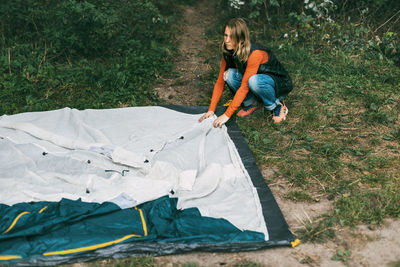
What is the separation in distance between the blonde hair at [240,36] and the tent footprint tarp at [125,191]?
2.34 feet

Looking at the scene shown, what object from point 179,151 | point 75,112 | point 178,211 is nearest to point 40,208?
point 178,211

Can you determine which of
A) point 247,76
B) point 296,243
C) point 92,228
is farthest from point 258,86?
point 92,228

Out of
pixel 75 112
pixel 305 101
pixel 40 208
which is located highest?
pixel 305 101

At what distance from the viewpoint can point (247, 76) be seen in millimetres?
3553

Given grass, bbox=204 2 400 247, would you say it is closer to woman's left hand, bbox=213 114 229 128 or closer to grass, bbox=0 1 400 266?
grass, bbox=0 1 400 266

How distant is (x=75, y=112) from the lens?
376cm

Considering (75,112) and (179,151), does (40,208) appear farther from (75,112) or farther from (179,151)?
(75,112)

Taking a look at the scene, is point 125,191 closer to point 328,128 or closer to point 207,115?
point 207,115

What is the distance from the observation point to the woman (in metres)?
3.36

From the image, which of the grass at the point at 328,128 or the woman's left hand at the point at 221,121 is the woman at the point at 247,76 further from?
the grass at the point at 328,128

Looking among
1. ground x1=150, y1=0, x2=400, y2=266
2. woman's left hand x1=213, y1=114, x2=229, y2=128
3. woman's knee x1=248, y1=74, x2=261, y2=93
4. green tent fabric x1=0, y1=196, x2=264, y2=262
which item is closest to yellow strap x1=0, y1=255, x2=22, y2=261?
green tent fabric x1=0, y1=196, x2=264, y2=262

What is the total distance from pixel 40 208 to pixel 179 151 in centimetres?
115

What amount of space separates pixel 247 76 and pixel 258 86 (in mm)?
174

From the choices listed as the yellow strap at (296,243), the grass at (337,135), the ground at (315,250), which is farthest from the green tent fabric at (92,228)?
the grass at (337,135)
